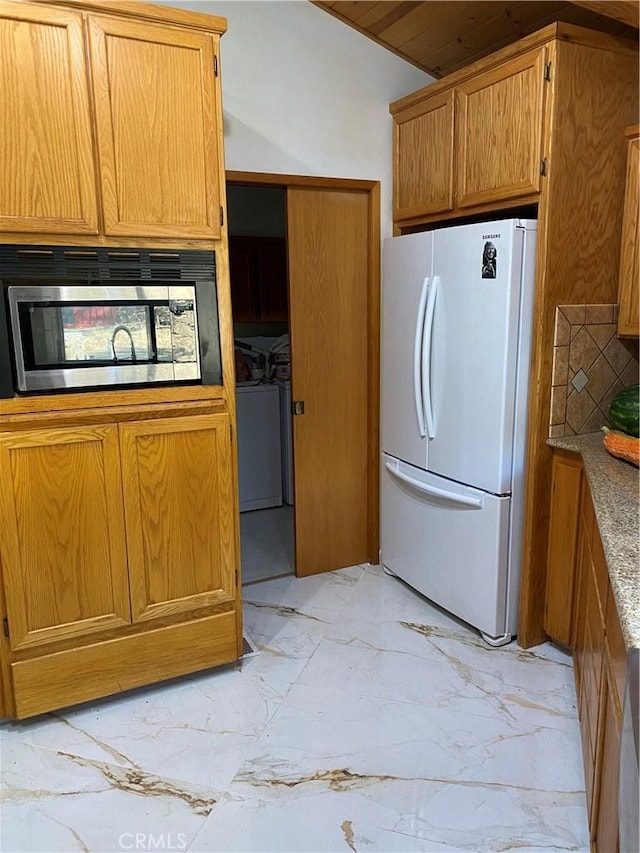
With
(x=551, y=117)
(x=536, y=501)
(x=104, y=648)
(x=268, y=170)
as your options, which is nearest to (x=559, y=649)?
(x=536, y=501)

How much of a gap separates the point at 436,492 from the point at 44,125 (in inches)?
82.1

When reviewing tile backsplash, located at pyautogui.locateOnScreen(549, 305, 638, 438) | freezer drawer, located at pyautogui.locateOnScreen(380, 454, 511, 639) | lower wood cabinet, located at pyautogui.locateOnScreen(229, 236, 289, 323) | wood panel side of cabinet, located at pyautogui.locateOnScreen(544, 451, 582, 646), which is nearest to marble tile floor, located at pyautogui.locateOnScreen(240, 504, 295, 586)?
freezer drawer, located at pyautogui.locateOnScreen(380, 454, 511, 639)

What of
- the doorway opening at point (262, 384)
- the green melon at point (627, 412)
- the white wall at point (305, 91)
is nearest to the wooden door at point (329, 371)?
the white wall at point (305, 91)

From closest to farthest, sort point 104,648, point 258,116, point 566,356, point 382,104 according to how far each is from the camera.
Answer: point 104,648
point 566,356
point 258,116
point 382,104

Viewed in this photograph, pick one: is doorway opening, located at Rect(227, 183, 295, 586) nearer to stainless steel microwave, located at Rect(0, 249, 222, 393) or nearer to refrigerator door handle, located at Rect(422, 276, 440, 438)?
refrigerator door handle, located at Rect(422, 276, 440, 438)

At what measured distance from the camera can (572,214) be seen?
241 centimetres

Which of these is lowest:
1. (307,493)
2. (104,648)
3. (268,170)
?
(104,648)

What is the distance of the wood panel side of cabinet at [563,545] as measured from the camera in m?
2.47

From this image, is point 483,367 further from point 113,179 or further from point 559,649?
point 113,179

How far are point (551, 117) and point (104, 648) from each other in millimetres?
2570

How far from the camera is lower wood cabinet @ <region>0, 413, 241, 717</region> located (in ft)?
6.91

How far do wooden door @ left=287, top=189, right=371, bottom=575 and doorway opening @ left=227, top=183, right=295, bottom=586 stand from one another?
0.31 m

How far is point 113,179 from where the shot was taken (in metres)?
2.07

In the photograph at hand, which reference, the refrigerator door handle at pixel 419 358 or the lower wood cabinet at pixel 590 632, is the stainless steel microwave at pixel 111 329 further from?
the lower wood cabinet at pixel 590 632
